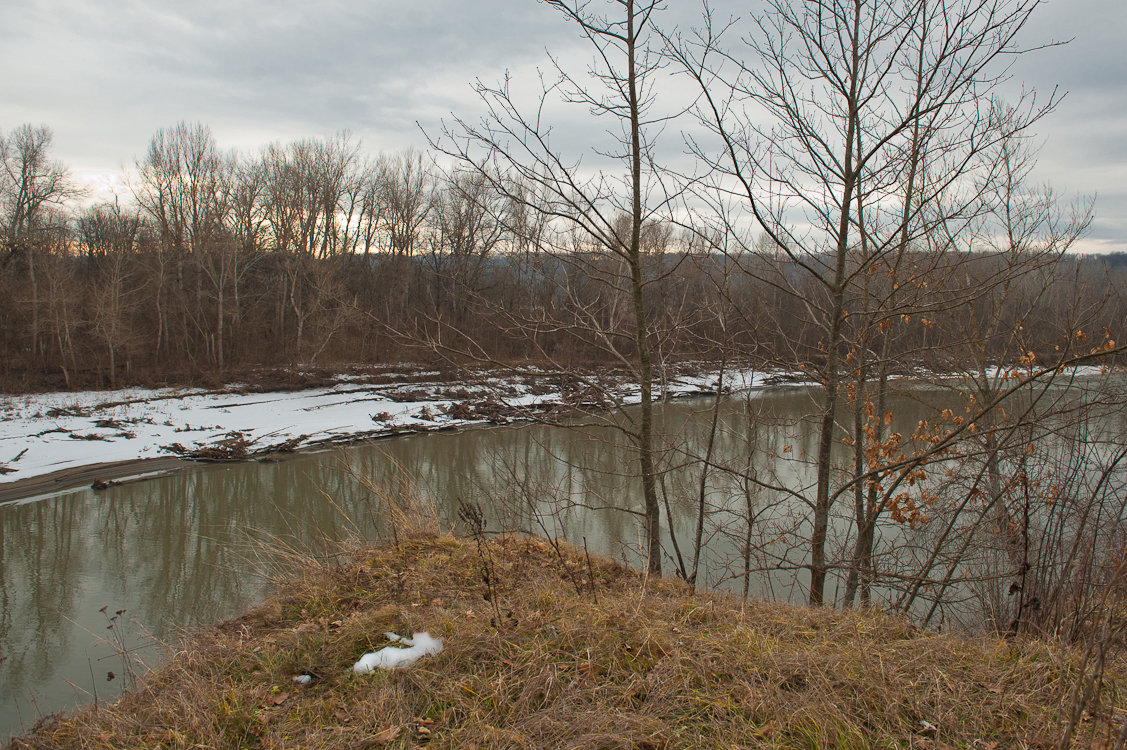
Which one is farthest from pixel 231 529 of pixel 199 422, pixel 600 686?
pixel 199 422

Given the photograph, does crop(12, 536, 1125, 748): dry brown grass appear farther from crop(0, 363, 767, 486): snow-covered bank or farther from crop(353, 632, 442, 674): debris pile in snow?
crop(0, 363, 767, 486): snow-covered bank

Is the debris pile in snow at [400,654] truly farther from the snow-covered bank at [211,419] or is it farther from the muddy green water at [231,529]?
the snow-covered bank at [211,419]

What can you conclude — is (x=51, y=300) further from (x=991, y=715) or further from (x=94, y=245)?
(x=991, y=715)

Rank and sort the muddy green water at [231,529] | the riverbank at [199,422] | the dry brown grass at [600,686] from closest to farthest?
the dry brown grass at [600,686] → the muddy green water at [231,529] → the riverbank at [199,422]

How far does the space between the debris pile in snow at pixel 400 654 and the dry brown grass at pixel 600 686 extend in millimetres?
82

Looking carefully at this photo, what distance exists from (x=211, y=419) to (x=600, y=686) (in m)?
18.9

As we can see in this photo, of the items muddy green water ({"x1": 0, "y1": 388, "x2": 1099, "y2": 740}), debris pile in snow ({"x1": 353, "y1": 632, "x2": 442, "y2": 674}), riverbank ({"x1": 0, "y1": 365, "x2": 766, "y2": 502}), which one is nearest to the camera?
debris pile in snow ({"x1": 353, "y1": 632, "x2": 442, "y2": 674})

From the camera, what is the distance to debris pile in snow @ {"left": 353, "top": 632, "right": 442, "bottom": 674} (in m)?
3.09

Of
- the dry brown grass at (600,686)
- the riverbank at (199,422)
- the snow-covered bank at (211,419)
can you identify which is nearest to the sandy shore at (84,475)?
the riverbank at (199,422)

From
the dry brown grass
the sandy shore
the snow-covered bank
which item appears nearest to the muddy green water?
the sandy shore

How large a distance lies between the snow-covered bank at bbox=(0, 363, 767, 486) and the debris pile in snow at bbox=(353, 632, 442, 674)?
9.45 m

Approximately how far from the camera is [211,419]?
61.1 feet

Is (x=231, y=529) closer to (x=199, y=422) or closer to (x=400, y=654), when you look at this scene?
(x=400, y=654)

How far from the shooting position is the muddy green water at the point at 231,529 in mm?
5367
